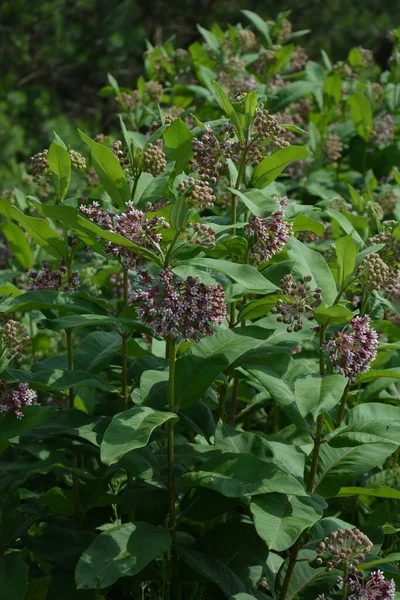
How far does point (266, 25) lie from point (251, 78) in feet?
2.43

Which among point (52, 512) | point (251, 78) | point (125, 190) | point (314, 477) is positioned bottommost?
point (52, 512)

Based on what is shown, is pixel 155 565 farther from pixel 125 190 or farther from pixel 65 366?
pixel 125 190

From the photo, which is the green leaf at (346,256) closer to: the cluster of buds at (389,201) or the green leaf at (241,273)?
the green leaf at (241,273)

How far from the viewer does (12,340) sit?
107 inches

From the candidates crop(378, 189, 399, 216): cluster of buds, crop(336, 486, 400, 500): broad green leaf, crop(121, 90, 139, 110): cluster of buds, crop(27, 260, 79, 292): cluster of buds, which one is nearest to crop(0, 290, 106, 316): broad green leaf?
crop(27, 260, 79, 292): cluster of buds

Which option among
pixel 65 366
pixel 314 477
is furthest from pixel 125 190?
pixel 314 477

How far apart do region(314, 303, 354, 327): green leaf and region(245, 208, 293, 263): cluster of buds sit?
0.80 ft

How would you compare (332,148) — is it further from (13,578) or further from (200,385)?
(13,578)

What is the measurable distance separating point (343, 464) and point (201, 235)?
0.83 m

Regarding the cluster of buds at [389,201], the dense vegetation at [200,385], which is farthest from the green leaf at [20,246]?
the cluster of buds at [389,201]

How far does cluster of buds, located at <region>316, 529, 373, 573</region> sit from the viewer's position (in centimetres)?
248

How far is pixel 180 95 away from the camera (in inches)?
218

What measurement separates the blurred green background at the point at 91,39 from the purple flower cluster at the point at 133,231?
8697mm

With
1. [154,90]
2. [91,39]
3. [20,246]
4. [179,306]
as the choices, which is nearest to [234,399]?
[179,306]
